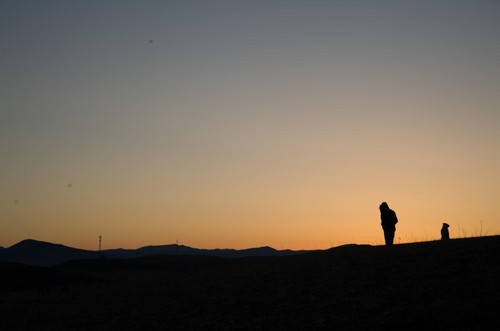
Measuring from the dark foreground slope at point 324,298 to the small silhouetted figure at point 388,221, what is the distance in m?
4.05

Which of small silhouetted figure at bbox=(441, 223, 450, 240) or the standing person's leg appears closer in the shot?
the standing person's leg

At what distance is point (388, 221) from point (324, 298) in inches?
509

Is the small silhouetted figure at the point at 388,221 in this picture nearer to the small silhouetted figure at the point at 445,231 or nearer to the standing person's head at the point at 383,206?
the standing person's head at the point at 383,206

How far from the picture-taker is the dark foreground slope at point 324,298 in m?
14.3

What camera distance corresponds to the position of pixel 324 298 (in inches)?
699

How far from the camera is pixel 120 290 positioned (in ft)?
98.2

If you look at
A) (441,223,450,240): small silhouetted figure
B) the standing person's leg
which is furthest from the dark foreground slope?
(441,223,450,240): small silhouetted figure

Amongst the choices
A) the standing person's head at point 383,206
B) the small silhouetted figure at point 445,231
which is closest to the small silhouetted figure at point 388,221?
the standing person's head at point 383,206

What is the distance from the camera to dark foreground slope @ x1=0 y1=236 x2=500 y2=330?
14320mm

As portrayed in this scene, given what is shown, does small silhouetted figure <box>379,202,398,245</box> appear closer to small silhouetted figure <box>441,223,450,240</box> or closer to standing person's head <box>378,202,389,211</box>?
standing person's head <box>378,202,389,211</box>

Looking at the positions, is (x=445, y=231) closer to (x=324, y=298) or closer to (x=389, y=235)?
(x=389, y=235)

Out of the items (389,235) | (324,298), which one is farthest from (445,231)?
(324,298)

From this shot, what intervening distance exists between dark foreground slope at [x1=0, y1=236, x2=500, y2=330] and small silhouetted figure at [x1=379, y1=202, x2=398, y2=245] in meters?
4.05

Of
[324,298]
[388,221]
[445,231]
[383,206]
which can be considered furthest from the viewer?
[445,231]
